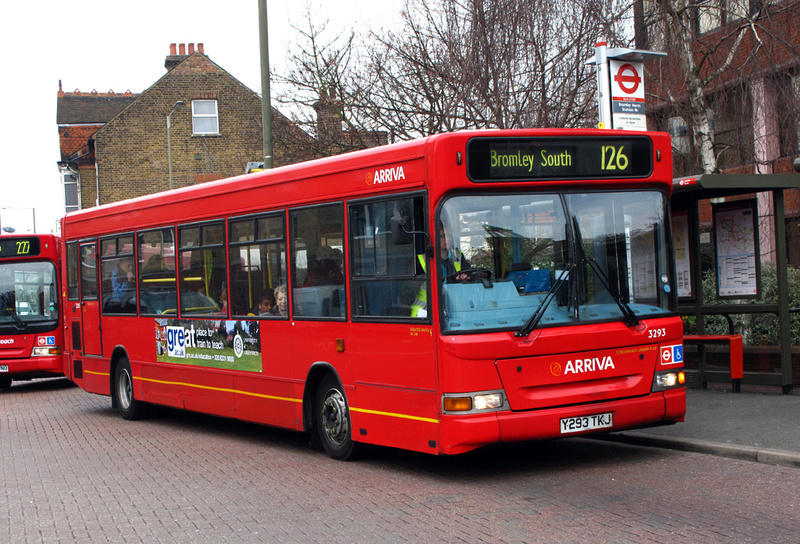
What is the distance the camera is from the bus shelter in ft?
38.2

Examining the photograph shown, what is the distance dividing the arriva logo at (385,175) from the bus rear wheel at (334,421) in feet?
6.44

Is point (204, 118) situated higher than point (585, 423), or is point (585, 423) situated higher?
point (204, 118)

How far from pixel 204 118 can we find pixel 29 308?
79.0 feet

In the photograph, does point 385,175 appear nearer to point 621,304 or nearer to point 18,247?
point 621,304

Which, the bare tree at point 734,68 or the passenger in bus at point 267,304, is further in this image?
the bare tree at point 734,68

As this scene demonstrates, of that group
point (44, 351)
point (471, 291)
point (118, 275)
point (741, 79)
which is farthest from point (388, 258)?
point (44, 351)

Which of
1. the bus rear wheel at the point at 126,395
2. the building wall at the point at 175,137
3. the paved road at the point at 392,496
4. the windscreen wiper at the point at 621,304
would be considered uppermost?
the building wall at the point at 175,137

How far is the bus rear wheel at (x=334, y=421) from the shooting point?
9.29 meters

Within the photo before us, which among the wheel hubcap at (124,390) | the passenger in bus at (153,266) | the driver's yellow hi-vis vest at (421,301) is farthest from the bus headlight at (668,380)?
the wheel hubcap at (124,390)

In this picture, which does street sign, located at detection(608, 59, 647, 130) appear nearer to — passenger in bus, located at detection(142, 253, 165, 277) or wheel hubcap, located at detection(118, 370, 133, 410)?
passenger in bus, located at detection(142, 253, 165, 277)

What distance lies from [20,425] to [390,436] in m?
7.92

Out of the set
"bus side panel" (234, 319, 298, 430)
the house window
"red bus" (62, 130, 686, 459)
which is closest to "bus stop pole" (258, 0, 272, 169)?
"red bus" (62, 130, 686, 459)

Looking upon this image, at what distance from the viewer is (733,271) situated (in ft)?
41.2

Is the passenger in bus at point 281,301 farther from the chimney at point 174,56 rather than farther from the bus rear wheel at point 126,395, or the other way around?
the chimney at point 174,56
